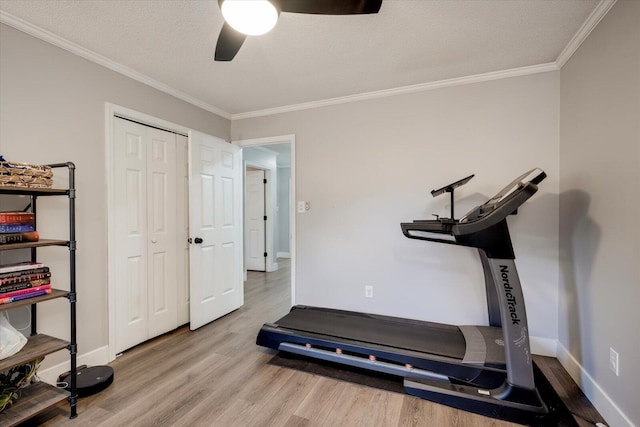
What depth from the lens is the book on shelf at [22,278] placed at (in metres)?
1.58

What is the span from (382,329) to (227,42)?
92.4 inches

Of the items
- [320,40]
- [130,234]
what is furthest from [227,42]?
[130,234]

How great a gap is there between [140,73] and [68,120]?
75 centimetres

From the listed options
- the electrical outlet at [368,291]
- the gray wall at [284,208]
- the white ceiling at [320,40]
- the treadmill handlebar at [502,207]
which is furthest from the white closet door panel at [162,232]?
the gray wall at [284,208]

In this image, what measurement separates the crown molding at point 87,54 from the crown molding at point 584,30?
330 centimetres

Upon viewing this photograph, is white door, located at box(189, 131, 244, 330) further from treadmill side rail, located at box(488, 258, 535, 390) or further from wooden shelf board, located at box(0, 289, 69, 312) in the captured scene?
treadmill side rail, located at box(488, 258, 535, 390)

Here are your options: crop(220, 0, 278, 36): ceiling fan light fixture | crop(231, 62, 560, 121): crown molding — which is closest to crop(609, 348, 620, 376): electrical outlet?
crop(231, 62, 560, 121): crown molding

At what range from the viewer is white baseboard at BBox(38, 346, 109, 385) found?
6.57ft

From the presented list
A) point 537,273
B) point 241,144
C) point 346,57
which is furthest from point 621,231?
point 241,144

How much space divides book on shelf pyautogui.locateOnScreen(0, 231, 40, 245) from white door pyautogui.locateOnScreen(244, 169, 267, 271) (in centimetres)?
413

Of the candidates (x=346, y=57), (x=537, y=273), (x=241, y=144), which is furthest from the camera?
(x=241, y=144)

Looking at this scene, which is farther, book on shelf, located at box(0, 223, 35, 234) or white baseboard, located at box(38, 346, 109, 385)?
white baseboard, located at box(38, 346, 109, 385)

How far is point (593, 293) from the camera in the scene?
1.90 meters

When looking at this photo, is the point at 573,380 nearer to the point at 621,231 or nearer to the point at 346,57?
the point at 621,231
